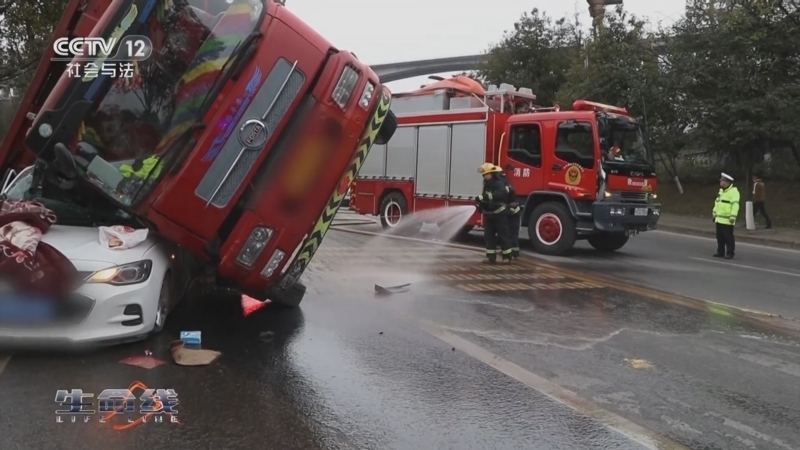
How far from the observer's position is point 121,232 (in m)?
5.20

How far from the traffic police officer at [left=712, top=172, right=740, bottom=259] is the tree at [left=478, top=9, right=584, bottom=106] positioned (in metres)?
17.9

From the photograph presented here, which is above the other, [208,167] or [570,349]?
[208,167]

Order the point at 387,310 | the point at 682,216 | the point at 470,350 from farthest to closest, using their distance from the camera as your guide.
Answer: the point at 682,216 → the point at 387,310 → the point at 470,350

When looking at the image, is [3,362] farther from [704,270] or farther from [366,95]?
[704,270]

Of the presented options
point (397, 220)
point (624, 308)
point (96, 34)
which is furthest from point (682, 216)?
point (96, 34)

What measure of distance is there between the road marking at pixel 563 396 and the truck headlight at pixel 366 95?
80.4 inches

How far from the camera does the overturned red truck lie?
16.6 feet

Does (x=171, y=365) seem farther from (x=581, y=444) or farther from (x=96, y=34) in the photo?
(x=581, y=444)

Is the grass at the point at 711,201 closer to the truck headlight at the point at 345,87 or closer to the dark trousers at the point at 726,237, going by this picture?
the dark trousers at the point at 726,237

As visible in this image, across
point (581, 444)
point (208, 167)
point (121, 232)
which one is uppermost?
point (208, 167)

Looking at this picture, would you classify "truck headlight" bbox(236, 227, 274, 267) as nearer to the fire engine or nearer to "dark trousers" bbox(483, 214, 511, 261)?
"dark trousers" bbox(483, 214, 511, 261)

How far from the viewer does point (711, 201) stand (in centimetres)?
2302

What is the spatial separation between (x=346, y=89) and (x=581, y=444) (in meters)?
3.24

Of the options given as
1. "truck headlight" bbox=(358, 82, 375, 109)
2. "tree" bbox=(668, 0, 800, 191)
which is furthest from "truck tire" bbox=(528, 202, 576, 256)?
"tree" bbox=(668, 0, 800, 191)
